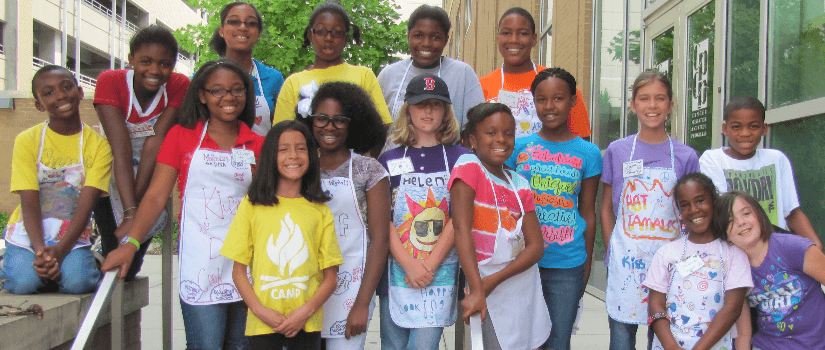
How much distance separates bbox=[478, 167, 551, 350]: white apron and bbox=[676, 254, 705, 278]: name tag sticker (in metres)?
0.64

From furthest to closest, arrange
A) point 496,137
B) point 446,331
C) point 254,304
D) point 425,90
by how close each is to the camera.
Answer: point 446,331
point 425,90
point 496,137
point 254,304

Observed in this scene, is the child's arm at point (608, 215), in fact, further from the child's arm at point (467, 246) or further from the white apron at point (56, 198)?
the white apron at point (56, 198)

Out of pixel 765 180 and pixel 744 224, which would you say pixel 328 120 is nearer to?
pixel 744 224

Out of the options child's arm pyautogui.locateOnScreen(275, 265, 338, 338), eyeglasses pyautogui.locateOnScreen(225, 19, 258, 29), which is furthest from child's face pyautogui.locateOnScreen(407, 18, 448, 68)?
child's arm pyautogui.locateOnScreen(275, 265, 338, 338)

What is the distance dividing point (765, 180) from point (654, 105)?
656mm

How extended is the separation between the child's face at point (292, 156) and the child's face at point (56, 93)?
1.26m

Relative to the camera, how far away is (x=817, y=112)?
3268 mm

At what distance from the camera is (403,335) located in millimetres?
2699

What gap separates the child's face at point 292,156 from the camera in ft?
8.20

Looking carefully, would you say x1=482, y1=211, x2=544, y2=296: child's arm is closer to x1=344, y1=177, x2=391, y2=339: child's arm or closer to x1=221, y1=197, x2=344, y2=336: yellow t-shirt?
x1=344, y1=177, x2=391, y2=339: child's arm

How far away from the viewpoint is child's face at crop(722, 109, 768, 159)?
9.60 ft

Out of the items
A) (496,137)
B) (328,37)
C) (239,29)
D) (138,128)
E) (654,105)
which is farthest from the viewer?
(239,29)

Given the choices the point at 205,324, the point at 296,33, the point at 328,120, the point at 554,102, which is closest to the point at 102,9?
the point at 296,33

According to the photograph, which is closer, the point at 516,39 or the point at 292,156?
the point at 292,156
